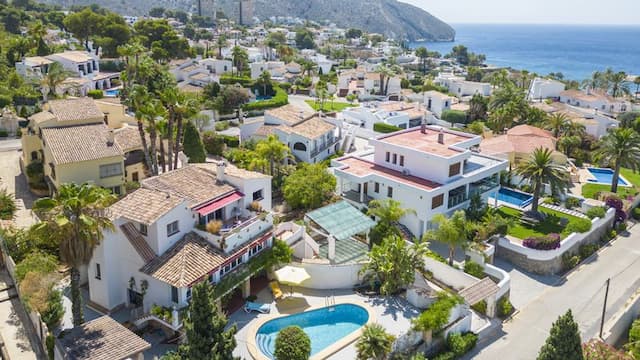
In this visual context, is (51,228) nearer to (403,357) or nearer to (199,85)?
(403,357)

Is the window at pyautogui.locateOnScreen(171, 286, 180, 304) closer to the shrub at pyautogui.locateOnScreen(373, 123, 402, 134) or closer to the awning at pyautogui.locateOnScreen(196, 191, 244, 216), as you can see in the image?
the awning at pyautogui.locateOnScreen(196, 191, 244, 216)

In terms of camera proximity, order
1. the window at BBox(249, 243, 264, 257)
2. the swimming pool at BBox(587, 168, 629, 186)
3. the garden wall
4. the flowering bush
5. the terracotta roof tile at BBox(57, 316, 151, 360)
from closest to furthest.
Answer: the terracotta roof tile at BBox(57, 316, 151, 360) < the window at BBox(249, 243, 264, 257) < the flowering bush < the garden wall < the swimming pool at BBox(587, 168, 629, 186)

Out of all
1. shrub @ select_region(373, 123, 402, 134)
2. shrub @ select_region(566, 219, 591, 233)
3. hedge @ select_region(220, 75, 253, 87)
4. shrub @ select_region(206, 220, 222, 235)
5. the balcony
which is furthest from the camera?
hedge @ select_region(220, 75, 253, 87)

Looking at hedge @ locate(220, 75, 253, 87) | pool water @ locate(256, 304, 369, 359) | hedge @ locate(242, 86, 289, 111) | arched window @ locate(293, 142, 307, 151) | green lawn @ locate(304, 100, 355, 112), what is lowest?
pool water @ locate(256, 304, 369, 359)

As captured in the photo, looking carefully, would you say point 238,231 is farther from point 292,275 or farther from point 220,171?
point 220,171

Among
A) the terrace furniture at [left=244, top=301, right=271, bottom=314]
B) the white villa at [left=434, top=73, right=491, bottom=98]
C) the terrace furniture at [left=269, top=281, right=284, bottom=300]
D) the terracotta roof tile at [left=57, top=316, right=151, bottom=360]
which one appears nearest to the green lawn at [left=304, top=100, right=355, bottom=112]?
the white villa at [left=434, top=73, right=491, bottom=98]

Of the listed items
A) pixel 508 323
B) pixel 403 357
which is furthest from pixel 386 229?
pixel 403 357

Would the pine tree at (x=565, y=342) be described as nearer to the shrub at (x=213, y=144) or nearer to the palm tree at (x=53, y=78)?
the shrub at (x=213, y=144)
